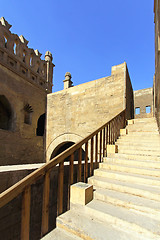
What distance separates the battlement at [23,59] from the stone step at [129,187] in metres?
8.76

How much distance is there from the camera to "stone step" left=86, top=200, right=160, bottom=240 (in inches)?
58.2

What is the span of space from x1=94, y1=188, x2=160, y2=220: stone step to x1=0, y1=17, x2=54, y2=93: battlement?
29.5 ft

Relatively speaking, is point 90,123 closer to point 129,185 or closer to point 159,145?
point 159,145

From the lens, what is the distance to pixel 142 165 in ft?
9.50

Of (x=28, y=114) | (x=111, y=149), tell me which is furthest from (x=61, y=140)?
(x=111, y=149)

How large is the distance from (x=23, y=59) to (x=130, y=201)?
467 inches

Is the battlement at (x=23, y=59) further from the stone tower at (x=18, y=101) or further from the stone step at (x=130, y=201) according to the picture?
the stone step at (x=130, y=201)

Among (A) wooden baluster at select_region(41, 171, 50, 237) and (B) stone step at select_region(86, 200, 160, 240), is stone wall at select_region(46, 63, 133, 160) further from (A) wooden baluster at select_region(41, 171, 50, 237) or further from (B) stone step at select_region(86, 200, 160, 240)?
(A) wooden baluster at select_region(41, 171, 50, 237)

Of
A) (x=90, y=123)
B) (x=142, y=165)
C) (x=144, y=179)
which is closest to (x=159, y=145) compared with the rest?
(x=142, y=165)

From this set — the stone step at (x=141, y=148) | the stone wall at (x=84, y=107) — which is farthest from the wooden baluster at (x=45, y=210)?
the stone wall at (x=84, y=107)

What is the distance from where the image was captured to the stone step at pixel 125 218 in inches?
58.2

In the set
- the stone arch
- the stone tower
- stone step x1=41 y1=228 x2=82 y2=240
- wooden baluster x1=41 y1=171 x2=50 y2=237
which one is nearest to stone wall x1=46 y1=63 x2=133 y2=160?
the stone arch

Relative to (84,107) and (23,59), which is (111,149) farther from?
(23,59)

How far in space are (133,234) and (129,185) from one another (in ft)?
2.90
